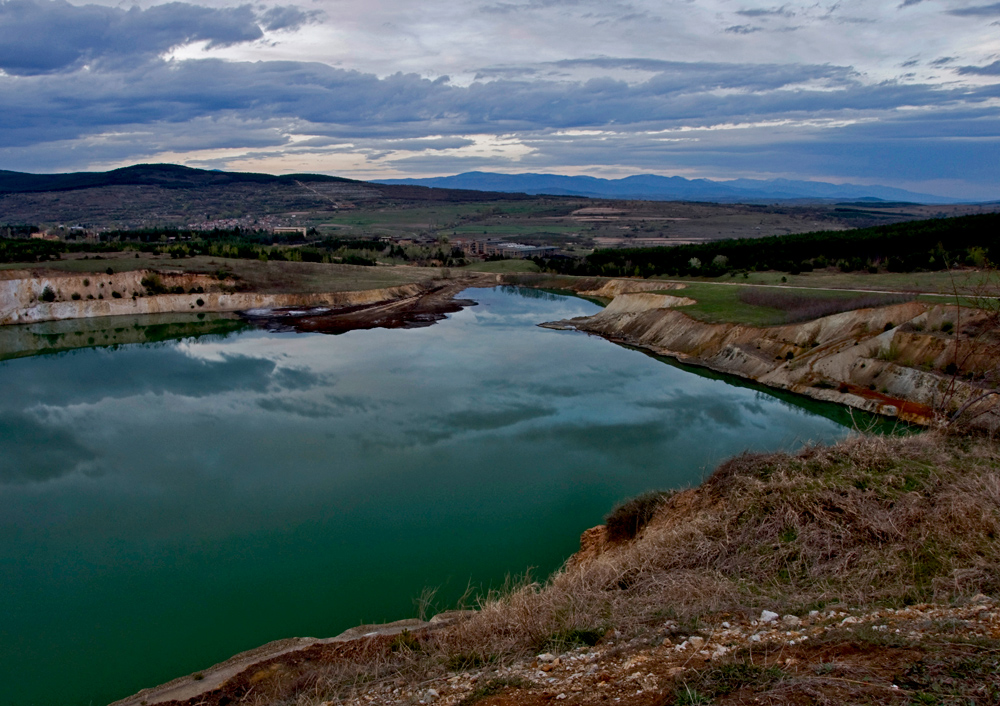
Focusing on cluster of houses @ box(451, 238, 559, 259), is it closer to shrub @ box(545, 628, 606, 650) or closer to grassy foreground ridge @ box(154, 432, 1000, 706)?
grassy foreground ridge @ box(154, 432, 1000, 706)

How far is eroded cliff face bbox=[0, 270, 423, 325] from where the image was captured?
4512 cm

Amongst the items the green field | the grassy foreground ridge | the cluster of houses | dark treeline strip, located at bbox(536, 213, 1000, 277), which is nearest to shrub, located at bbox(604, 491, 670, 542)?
the grassy foreground ridge

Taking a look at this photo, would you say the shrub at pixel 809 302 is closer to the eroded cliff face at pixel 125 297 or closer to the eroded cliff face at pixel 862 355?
the eroded cliff face at pixel 862 355

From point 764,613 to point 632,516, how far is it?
610 cm

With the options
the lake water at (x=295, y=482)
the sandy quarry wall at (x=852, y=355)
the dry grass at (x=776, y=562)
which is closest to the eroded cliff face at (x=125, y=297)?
the lake water at (x=295, y=482)

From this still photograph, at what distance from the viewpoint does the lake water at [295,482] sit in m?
11.4

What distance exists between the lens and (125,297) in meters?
49.3

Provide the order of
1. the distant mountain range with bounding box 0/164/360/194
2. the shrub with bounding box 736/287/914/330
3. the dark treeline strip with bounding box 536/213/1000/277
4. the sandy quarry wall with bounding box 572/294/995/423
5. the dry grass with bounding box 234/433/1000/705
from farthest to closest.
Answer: the distant mountain range with bounding box 0/164/360/194 < the dark treeline strip with bounding box 536/213/1000/277 < the shrub with bounding box 736/287/914/330 < the sandy quarry wall with bounding box 572/294/995/423 < the dry grass with bounding box 234/433/1000/705

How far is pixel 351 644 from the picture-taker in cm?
945

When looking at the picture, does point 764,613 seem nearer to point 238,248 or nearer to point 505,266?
point 238,248

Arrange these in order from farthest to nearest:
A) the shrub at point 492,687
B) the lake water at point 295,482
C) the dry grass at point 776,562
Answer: the lake water at point 295,482 → the dry grass at point 776,562 → the shrub at point 492,687

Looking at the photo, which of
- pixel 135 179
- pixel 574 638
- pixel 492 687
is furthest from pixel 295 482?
pixel 135 179

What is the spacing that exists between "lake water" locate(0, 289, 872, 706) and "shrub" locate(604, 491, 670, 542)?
1107 mm

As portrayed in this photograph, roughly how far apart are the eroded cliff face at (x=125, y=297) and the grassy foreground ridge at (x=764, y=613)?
4679 centimetres
